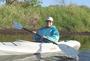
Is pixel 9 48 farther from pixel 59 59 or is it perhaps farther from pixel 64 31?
pixel 64 31

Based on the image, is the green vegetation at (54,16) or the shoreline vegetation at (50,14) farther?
the green vegetation at (54,16)

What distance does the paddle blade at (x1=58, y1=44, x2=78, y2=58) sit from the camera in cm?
1387

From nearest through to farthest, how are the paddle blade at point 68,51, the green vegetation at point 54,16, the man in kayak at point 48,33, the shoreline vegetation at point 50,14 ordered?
1. the paddle blade at point 68,51
2. the man in kayak at point 48,33
3. the shoreline vegetation at point 50,14
4. the green vegetation at point 54,16

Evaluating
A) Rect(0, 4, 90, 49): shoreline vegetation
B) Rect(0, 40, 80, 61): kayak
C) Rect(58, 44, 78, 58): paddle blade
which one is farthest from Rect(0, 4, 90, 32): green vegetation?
Rect(0, 40, 80, 61): kayak

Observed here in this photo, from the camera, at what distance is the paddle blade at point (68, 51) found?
13.9 metres

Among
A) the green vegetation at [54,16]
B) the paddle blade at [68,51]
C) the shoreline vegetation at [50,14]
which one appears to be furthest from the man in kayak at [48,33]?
the green vegetation at [54,16]

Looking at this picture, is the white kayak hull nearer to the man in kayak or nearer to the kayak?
the kayak

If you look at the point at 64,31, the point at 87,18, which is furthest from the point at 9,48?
the point at 87,18

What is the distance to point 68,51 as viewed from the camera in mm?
13984

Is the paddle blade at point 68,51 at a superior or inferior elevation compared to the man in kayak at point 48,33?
inferior

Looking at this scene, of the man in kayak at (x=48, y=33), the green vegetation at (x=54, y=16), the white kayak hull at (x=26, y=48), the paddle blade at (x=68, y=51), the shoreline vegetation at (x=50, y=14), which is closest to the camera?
the white kayak hull at (x=26, y=48)

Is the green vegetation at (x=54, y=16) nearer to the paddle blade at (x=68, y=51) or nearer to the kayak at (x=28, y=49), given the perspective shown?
the paddle blade at (x=68, y=51)

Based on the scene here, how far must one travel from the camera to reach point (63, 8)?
34.1 meters

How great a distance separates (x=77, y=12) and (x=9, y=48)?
21.2 meters
